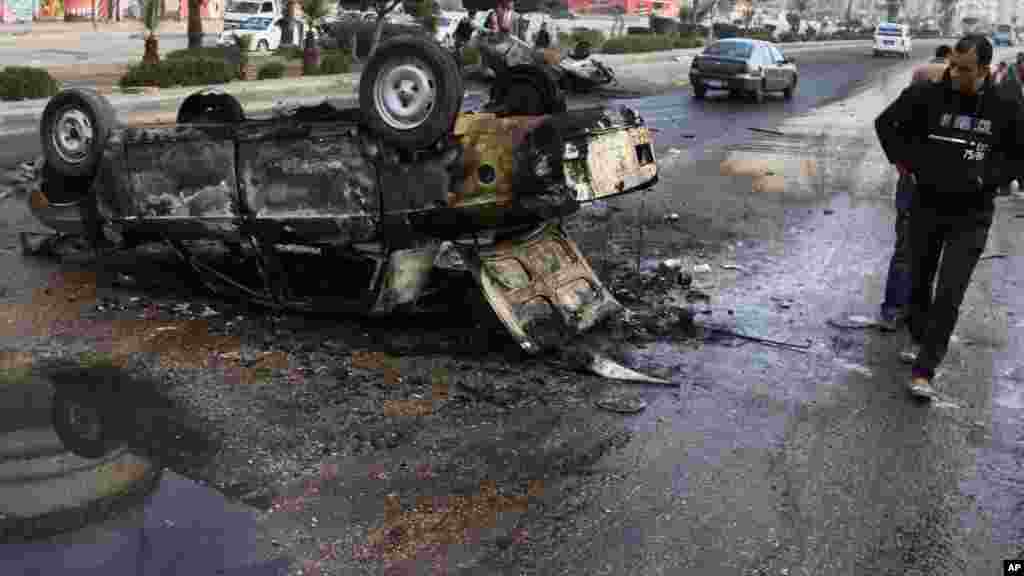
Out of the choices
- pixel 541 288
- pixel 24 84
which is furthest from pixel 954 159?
pixel 24 84

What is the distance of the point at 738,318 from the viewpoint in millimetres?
6523

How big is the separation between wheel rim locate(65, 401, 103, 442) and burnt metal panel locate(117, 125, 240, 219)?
5.14 ft

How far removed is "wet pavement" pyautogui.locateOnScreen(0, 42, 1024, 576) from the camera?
11.6ft

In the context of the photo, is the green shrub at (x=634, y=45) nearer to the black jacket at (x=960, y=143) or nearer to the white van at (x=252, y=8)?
the white van at (x=252, y=8)

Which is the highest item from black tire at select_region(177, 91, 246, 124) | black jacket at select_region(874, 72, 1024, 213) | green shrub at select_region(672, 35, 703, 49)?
green shrub at select_region(672, 35, 703, 49)

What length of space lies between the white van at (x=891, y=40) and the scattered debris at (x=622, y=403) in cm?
5165

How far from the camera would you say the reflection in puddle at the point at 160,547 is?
10.8 feet

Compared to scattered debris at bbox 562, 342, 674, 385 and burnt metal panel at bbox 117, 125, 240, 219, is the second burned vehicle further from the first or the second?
scattered debris at bbox 562, 342, 674, 385

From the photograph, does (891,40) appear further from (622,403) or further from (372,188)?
(622,403)

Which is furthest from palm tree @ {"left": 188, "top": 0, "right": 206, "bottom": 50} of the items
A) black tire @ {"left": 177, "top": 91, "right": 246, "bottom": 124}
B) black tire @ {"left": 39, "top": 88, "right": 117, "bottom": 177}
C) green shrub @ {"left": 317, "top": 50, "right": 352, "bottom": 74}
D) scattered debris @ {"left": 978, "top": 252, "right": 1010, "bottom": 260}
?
scattered debris @ {"left": 978, "top": 252, "right": 1010, "bottom": 260}

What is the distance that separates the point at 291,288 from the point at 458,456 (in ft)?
7.11

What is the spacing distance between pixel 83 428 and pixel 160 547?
1.23 m

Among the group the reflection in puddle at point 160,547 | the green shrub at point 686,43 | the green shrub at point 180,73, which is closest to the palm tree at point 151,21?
the green shrub at point 180,73

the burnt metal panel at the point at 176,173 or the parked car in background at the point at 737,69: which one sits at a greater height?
the parked car in background at the point at 737,69
